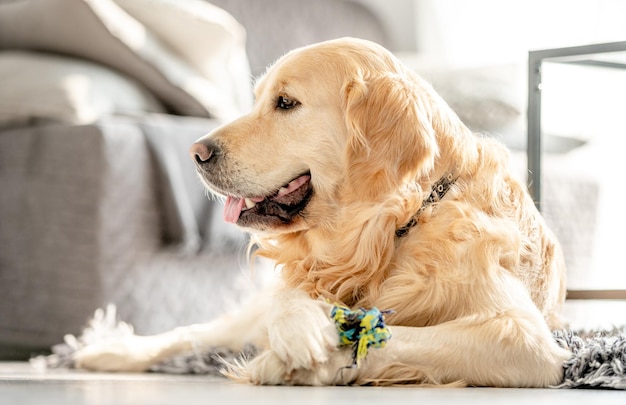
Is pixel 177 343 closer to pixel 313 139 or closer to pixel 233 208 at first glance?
pixel 233 208

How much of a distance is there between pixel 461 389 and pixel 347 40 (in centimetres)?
77

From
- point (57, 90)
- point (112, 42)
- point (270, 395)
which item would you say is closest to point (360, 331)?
point (270, 395)

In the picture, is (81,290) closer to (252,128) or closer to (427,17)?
(252,128)

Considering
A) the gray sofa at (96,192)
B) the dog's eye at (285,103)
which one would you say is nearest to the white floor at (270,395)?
the dog's eye at (285,103)

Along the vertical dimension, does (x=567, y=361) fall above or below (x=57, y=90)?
below

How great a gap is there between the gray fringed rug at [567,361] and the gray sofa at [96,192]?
4.5 inches

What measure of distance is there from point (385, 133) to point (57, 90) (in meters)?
1.33

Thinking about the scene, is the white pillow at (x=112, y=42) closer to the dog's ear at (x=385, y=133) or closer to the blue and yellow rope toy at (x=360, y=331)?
the dog's ear at (x=385, y=133)

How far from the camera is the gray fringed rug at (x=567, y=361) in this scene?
1480mm

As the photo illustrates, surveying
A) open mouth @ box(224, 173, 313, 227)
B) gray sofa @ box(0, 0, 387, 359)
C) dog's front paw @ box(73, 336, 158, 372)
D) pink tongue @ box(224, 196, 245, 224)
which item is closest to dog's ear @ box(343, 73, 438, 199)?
open mouth @ box(224, 173, 313, 227)

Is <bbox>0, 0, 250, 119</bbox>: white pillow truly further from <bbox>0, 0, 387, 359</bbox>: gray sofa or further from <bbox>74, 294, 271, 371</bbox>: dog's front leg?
<bbox>74, 294, 271, 371</bbox>: dog's front leg

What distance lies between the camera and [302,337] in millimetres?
1371

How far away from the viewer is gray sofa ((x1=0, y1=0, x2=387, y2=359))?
251 cm

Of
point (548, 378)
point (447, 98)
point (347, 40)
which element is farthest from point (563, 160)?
point (548, 378)
